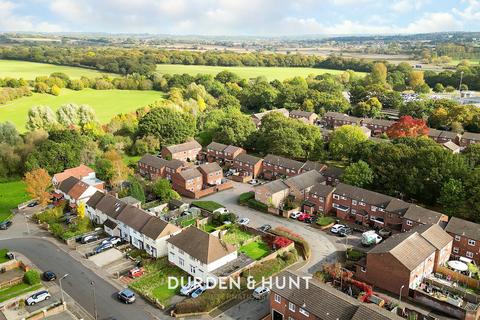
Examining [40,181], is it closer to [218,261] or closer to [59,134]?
[59,134]

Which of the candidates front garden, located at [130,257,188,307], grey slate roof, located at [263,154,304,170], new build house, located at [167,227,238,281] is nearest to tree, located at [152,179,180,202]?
front garden, located at [130,257,188,307]

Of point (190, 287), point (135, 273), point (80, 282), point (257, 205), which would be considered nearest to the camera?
point (190, 287)

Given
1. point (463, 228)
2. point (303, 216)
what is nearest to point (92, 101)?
point (303, 216)

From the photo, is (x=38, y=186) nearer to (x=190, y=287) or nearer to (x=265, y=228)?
(x=190, y=287)

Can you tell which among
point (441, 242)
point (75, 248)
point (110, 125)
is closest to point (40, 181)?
point (75, 248)

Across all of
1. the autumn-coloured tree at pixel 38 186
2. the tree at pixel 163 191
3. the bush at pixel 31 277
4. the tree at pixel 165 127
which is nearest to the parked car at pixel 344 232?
the tree at pixel 163 191

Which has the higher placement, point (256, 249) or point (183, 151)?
point (183, 151)

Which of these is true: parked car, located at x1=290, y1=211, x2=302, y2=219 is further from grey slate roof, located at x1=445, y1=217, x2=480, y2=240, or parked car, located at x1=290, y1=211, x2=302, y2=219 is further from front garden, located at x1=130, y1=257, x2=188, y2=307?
front garden, located at x1=130, y1=257, x2=188, y2=307
